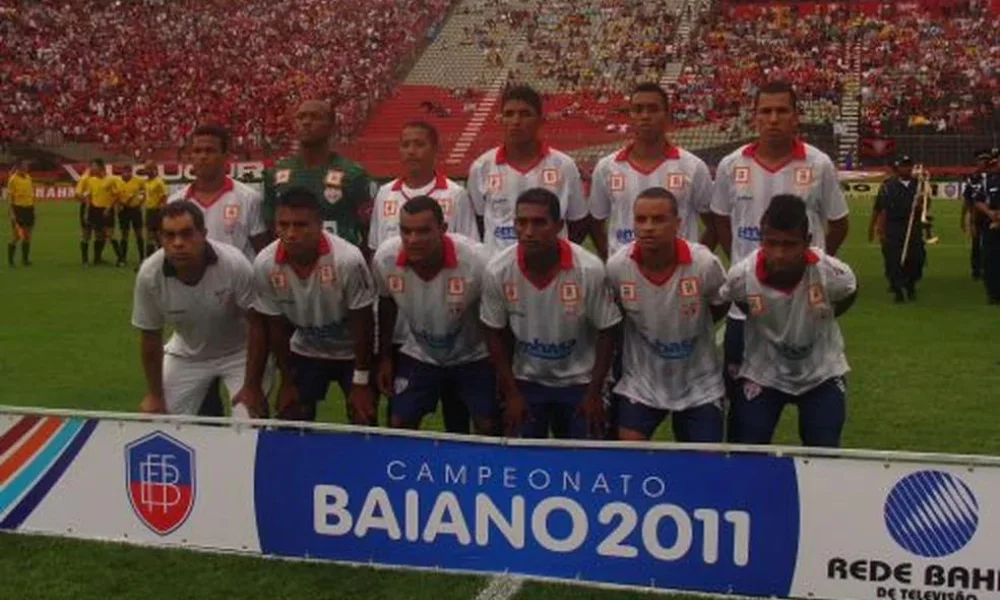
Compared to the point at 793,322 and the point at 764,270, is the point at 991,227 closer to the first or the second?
the point at 793,322

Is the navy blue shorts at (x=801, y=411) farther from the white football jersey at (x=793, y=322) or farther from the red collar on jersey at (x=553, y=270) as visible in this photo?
the red collar on jersey at (x=553, y=270)

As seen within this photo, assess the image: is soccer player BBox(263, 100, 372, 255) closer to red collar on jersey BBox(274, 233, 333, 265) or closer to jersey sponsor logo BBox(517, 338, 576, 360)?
red collar on jersey BBox(274, 233, 333, 265)

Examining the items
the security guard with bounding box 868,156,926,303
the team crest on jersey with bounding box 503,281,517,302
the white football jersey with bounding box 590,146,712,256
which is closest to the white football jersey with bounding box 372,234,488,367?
the team crest on jersey with bounding box 503,281,517,302

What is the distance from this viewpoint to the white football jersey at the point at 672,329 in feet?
20.0

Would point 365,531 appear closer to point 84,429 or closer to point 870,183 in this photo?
point 84,429

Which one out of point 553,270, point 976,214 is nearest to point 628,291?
point 553,270

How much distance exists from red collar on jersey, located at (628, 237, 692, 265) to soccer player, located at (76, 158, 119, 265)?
1530 centimetres

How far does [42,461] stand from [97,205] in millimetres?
14611

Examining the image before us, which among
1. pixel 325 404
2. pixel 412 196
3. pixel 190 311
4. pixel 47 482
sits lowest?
pixel 325 404

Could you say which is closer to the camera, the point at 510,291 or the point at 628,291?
the point at 628,291

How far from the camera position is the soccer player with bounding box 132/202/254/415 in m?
6.64

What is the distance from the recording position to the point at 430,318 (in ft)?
21.7

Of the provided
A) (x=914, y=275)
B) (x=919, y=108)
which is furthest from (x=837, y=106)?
(x=914, y=275)

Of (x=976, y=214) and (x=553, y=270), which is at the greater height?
(x=553, y=270)
